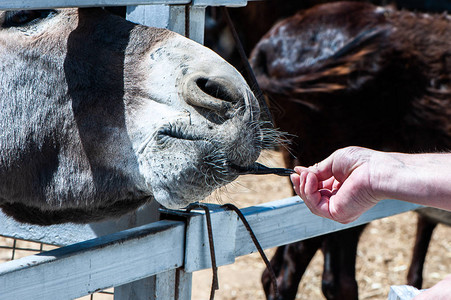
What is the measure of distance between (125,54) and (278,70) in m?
1.84

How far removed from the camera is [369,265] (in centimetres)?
421

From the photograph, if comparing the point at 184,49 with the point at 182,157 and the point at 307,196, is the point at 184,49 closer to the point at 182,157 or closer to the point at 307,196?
the point at 182,157

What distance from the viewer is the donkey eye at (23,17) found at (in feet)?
5.32

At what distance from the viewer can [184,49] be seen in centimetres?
149

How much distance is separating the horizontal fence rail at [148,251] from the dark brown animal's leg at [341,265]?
1284 millimetres

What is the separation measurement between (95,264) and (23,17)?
728 mm

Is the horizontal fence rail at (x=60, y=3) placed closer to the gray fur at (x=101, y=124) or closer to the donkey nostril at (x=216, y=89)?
the gray fur at (x=101, y=124)

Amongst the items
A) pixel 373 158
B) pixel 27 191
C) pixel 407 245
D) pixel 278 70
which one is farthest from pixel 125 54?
pixel 407 245

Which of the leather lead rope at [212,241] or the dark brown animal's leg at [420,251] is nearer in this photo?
the leather lead rope at [212,241]

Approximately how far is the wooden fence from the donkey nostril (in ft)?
0.81

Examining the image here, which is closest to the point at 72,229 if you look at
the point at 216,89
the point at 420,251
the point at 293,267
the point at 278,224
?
the point at 278,224

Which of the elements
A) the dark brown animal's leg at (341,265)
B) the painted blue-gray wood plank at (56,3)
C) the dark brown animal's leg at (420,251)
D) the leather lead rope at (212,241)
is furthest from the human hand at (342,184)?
the dark brown animal's leg at (420,251)

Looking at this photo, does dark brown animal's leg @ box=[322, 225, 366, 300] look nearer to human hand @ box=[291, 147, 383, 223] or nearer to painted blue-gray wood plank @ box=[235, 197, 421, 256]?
painted blue-gray wood plank @ box=[235, 197, 421, 256]

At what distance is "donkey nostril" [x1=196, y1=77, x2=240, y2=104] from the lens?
1.40m
